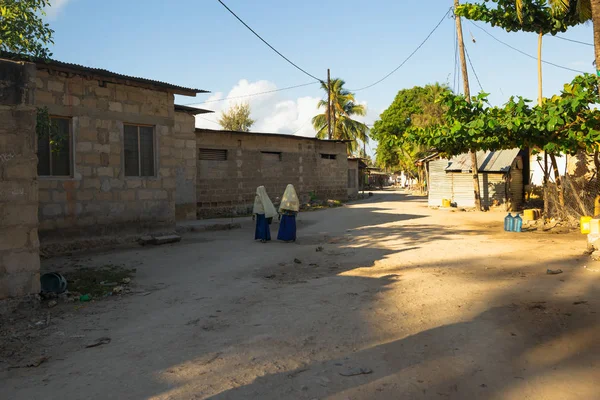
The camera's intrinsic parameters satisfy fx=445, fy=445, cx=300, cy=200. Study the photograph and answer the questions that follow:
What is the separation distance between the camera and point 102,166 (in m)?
10.5

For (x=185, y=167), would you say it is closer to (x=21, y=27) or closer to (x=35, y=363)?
(x=21, y=27)

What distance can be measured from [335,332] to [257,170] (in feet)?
56.9

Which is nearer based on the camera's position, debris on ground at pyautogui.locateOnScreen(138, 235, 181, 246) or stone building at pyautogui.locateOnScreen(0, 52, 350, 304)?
stone building at pyautogui.locateOnScreen(0, 52, 350, 304)

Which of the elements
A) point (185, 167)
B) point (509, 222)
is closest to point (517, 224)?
point (509, 222)

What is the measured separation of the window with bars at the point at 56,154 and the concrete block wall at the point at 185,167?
6507 millimetres

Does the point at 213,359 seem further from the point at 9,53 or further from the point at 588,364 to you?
the point at 9,53

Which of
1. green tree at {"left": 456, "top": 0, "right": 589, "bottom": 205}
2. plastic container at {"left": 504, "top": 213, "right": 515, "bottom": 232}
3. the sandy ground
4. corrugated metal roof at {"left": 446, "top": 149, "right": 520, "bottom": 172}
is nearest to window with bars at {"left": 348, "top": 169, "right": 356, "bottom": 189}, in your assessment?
corrugated metal roof at {"left": 446, "top": 149, "right": 520, "bottom": 172}

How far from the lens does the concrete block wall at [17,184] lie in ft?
17.8

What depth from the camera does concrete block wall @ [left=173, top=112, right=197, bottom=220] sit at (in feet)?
54.7

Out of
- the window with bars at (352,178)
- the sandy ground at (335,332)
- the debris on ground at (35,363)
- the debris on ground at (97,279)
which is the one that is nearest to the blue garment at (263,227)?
the sandy ground at (335,332)

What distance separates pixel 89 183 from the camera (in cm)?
1026

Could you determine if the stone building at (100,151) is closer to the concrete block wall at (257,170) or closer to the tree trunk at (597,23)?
the concrete block wall at (257,170)

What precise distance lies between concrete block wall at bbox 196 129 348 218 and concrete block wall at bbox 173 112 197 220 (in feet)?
4.62

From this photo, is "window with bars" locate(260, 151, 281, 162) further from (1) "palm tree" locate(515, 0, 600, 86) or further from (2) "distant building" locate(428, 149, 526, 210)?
(1) "palm tree" locate(515, 0, 600, 86)
